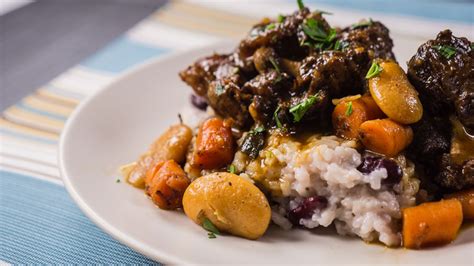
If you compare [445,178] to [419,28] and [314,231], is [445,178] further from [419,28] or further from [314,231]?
[419,28]

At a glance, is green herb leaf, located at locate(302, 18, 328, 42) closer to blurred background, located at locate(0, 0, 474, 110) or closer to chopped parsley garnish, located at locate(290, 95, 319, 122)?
chopped parsley garnish, located at locate(290, 95, 319, 122)

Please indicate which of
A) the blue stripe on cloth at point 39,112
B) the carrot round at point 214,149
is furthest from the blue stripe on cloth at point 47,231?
the blue stripe on cloth at point 39,112

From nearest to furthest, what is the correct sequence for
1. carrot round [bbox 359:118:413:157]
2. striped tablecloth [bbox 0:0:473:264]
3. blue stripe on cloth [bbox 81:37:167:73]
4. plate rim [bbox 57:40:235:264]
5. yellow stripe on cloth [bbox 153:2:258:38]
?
plate rim [bbox 57:40:235:264] → carrot round [bbox 359:118:413:157] → striped tablecloth [bbox 0:0:473:264] → blue stripe on cloth [bbox 81:37:167:73] → yellow stripe on cloth [bbox 153:2:258:38]

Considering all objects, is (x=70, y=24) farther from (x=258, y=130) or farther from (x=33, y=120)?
(x=258, y=130)

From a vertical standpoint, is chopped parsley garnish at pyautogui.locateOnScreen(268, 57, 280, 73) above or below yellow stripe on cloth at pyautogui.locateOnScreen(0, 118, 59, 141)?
above

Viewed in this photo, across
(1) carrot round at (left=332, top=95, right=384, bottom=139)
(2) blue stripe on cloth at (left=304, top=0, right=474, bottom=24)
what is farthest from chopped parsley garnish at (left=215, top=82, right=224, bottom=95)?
(2) blue stripe on cloth at (left=304, top=0, right=474, bottom=24)

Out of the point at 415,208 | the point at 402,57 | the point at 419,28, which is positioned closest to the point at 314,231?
the point at 415,208

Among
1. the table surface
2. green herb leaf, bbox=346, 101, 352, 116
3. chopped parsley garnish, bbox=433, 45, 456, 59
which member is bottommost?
the table surface
